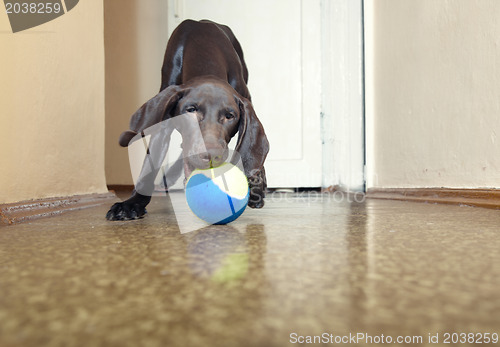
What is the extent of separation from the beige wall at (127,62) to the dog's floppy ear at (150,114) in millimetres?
2367

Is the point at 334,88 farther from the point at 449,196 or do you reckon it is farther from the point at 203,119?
the point at 203,119

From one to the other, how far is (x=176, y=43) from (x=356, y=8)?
4.77 ft

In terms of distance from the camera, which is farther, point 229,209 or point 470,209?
point 470,209

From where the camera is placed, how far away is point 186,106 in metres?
1.47

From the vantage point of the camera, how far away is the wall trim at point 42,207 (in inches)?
51.4

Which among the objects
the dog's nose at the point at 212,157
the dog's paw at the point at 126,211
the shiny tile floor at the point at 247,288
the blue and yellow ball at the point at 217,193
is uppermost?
the dog's nose at the point at 212,157

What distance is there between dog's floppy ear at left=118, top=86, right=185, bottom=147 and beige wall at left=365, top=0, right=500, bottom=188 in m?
1.16

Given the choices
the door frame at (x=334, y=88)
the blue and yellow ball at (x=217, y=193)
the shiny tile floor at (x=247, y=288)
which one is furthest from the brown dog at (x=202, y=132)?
the door frame at (x=334, y=88)

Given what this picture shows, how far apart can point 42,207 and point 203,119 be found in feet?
2.28

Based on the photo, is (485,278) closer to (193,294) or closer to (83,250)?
(193,294)

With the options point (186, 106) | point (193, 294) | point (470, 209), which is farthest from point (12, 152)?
point (470, 209)

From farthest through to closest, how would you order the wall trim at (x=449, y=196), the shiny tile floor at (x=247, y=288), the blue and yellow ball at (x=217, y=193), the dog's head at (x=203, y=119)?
the wall trim at (x=449, y=196) → the dog's head at (x=203, y=119) → the blue and yellow ball at (x=217, y=193) → the shiny tile floor at (x=247, y=288)

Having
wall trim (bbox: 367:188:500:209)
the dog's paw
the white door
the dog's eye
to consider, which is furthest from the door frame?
the dog's paw

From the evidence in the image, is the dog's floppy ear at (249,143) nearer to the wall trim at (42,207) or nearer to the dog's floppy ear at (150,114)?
the dog's floppy ear at (150,114)
